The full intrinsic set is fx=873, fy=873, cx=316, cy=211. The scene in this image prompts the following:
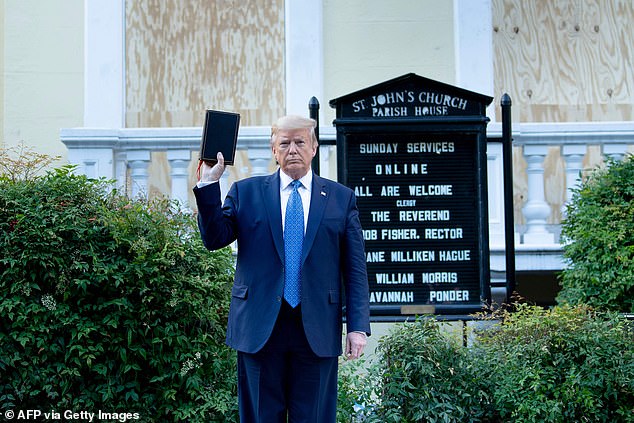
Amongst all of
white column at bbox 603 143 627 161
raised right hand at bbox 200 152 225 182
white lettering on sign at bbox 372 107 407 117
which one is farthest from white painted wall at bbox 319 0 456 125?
raised right hand at bbox 200 152 225 182

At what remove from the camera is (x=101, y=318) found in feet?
16.8

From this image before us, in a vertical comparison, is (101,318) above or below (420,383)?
above

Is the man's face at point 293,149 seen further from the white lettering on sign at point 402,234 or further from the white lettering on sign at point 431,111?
the white lettering on sign at point 431,111

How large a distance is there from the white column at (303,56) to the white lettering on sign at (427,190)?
2157 mm

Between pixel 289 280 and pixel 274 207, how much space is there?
1.23ft

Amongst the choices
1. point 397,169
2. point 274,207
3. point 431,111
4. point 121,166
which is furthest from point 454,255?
point 121,166

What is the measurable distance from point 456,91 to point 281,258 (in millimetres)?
2547

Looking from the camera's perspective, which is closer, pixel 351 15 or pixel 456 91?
pixel 456 91

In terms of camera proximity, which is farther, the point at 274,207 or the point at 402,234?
the point at 402,234

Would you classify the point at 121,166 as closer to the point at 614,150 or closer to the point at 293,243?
the point at 293,243

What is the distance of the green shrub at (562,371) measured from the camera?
5.07 meters

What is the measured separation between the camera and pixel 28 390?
5.00 m

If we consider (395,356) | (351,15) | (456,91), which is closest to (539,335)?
(395,356)

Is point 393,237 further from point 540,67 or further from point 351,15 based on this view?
point 540,67
